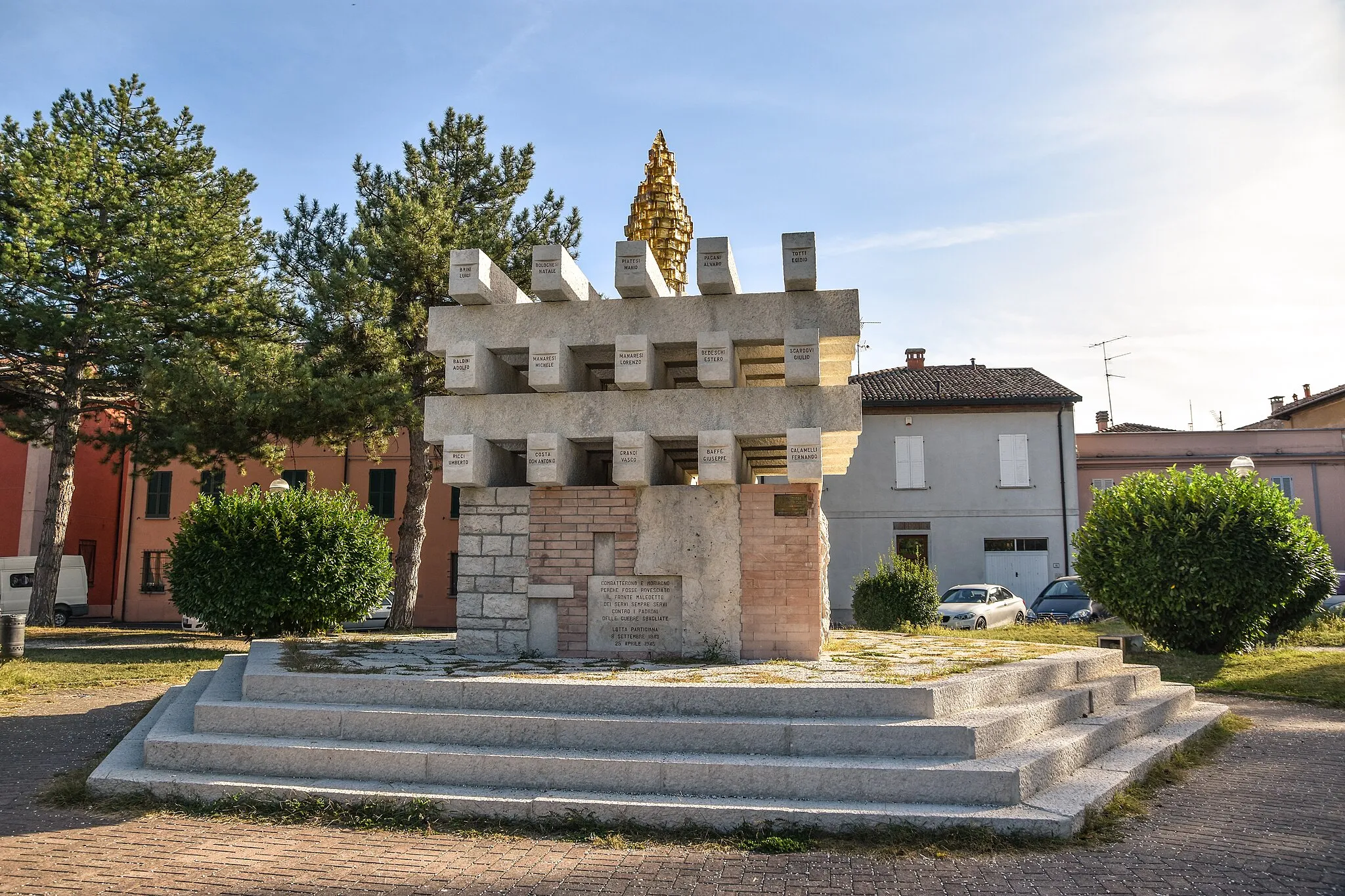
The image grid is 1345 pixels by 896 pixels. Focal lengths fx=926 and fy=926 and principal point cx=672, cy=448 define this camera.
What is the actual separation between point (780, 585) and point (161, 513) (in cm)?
3000

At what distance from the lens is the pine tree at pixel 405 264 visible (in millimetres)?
19312

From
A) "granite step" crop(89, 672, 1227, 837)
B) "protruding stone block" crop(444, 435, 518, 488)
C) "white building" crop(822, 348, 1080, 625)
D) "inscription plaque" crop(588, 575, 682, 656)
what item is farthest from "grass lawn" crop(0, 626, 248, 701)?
"white building" crop(822, 348, 1080, 625)

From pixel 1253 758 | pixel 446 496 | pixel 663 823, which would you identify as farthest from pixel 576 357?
pixel 446 496

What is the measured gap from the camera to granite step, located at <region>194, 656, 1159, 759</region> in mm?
5852

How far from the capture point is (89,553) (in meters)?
32.2

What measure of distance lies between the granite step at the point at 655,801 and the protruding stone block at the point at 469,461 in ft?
10.5

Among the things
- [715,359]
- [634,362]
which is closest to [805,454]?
[715,359]

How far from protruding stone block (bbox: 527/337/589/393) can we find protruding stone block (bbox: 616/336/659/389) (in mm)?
549

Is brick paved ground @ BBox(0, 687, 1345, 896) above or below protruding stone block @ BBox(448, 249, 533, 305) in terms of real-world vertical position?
below

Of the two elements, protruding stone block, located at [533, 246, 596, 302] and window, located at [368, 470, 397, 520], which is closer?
protruding stone block, located at [533, 246, 596, 302]

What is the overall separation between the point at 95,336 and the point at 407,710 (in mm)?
19344

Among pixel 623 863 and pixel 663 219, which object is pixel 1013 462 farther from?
pixel 623 863

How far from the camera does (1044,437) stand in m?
30.0

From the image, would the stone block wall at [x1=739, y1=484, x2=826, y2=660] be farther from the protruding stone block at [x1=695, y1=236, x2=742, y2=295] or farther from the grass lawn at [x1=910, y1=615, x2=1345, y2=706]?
the grass lawn at [x1=910, y1=615, x2=1345, y2=706]
